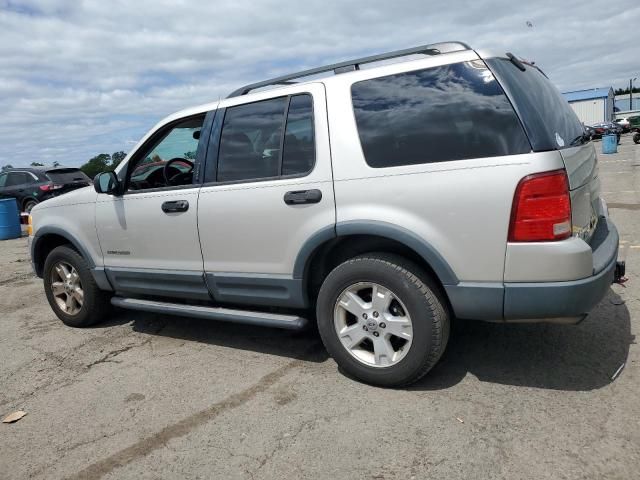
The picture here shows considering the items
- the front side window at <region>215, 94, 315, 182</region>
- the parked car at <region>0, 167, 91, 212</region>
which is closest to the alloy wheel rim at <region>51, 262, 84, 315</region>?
the front side window at <region>215, 94, 315, 182</region>

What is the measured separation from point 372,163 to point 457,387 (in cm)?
146

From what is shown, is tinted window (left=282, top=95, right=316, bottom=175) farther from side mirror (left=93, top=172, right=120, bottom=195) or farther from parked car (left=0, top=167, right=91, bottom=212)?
parked car (left=0, top=167, right=91, bottom=212)

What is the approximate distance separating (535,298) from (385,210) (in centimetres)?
94

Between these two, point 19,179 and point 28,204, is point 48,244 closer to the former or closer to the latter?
point 28,204

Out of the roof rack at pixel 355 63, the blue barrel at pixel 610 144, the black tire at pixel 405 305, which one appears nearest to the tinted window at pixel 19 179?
the roof rack at pixel 355 63

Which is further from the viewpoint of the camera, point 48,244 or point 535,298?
point 48,244

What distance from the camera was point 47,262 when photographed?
200 inches

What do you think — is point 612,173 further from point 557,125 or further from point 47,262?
point 47,262

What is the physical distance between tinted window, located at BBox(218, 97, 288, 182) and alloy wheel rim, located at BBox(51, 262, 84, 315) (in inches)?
83.2

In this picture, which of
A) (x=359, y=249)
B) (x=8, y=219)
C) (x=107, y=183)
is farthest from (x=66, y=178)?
(x=359, y=249)

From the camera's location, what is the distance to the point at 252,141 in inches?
147

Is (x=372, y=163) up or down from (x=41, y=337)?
up

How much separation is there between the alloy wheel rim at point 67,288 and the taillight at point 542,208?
13.0ft

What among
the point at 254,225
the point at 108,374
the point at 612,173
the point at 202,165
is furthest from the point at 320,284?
the point at 612,173
